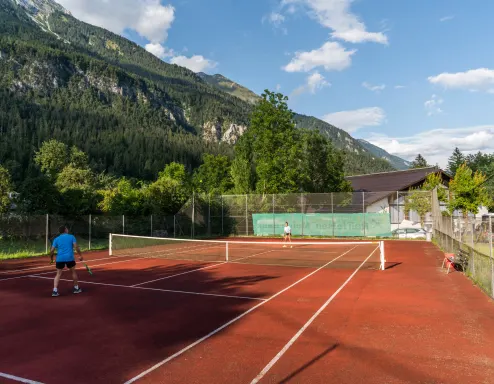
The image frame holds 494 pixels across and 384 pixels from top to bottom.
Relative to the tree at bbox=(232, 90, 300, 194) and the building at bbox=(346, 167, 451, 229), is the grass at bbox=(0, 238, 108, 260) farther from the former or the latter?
the building at bbox=(346, 167, 451, 229)

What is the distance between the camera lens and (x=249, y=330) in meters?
6.87

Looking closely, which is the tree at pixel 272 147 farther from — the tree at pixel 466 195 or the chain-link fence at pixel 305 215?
the tree at pixel 466 195

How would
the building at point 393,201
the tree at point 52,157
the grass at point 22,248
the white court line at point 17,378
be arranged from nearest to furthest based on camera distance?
1. the white court line at point 17,378
2. the grass at point 22,248
3. the building at point 393,201
4. the tree at point 52,157

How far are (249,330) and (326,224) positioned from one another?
26286 millimetres

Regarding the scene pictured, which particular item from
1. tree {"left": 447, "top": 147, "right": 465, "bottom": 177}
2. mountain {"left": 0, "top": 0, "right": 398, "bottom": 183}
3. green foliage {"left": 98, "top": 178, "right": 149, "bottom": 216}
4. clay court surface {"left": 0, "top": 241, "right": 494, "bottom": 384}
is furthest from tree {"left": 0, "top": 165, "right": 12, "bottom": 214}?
tree {"left": 447, "top": 147, "right": 465, "bottom": 177}

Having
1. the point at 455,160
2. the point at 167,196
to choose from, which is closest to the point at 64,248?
the point at 167,196

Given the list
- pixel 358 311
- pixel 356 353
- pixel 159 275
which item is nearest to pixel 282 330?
pixel 356 353

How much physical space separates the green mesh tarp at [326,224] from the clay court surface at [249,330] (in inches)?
734

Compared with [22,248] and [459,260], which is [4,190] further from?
[459,260]

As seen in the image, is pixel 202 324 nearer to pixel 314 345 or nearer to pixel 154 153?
pixel 314 345

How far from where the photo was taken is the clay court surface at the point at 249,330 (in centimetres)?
509

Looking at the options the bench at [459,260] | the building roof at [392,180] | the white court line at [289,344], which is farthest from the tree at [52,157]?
the white court line at [289,344]

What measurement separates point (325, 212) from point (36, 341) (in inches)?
1114

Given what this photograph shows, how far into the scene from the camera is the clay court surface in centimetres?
509
